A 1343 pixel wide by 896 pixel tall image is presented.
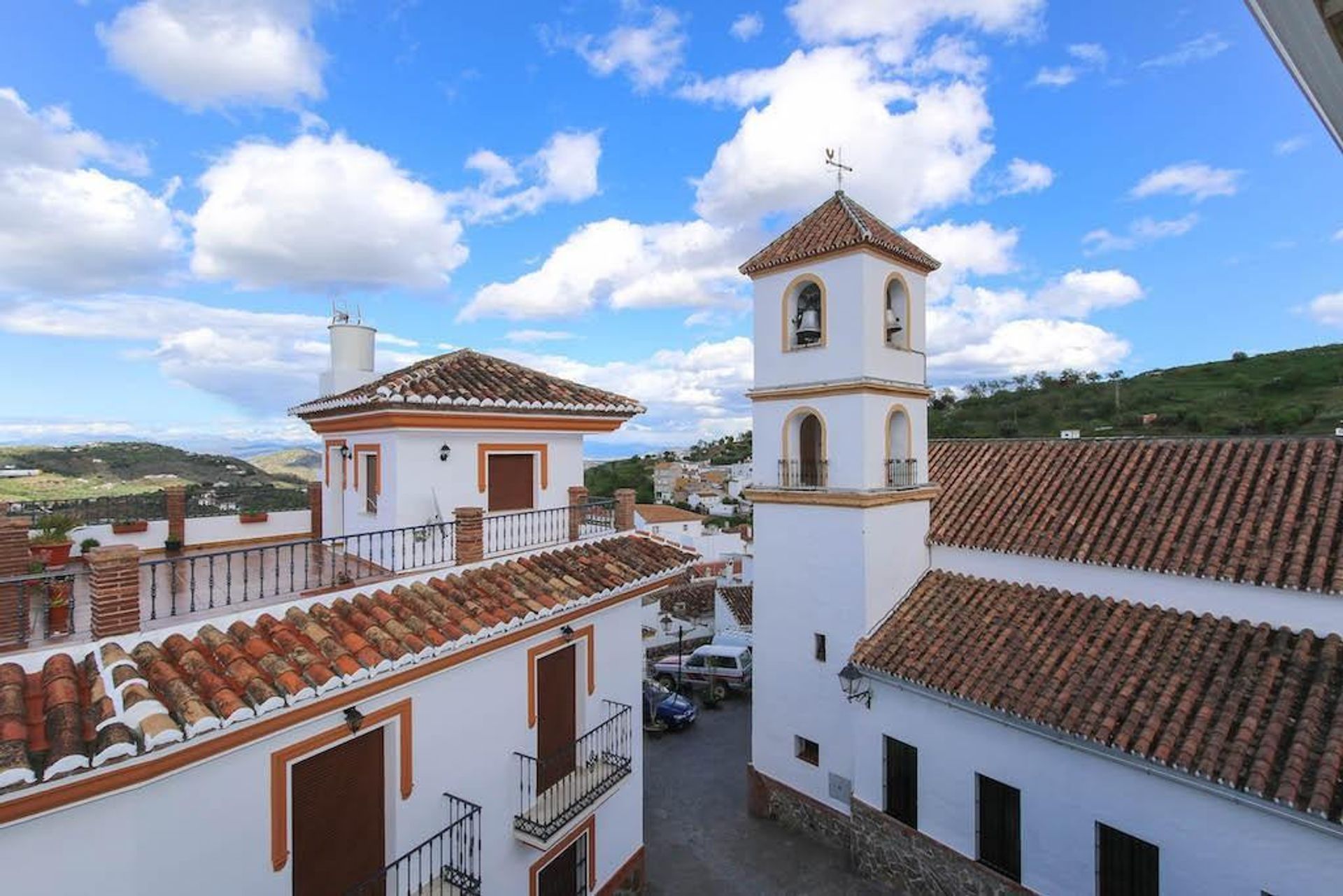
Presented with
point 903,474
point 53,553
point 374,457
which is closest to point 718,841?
point 903,474

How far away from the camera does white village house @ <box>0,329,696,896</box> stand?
4.05 metres

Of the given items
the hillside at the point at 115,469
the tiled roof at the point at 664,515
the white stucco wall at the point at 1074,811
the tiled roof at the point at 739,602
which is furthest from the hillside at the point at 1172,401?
the hillside at the point at 115,469

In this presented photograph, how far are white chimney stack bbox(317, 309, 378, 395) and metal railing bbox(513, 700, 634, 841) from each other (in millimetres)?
6558

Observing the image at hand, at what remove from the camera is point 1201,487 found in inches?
392

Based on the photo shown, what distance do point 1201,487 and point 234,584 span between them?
14.4 metres

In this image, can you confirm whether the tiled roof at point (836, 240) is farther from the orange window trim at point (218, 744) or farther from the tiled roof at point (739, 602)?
the tiled roof at point (739, 602)

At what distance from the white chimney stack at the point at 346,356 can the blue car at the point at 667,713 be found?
12.0 meters

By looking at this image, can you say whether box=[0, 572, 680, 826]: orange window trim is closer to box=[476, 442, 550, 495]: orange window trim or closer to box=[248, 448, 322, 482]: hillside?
box=[476, 442, 550, 495]: orange window trim

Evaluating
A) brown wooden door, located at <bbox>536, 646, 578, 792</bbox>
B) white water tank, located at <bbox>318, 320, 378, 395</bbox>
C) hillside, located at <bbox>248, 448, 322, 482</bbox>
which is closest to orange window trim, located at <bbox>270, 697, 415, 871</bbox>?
brown wooden door, located at <bbox>536, 646, 578, 792</bbox>

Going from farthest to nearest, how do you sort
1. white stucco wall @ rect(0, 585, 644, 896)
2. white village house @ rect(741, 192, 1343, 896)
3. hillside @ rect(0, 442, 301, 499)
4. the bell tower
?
hillside @ rect(0, 442, 301, 499) < the bell tower < white village house @ rect(741, 192, 1343, 896) < white stucco wall @ rect(0, 585, 644, 896)

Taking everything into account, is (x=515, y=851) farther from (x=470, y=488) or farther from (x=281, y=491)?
(x=281, y=491)

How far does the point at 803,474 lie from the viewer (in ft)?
41.8

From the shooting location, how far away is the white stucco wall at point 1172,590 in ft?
26.0

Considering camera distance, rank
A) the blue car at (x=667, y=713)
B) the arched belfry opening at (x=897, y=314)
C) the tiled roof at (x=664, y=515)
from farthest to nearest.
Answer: the tiled roof at (x=664, y=515), the blue car at (x=667, y=713), the arched belfry opening at (x=897, y=314)
